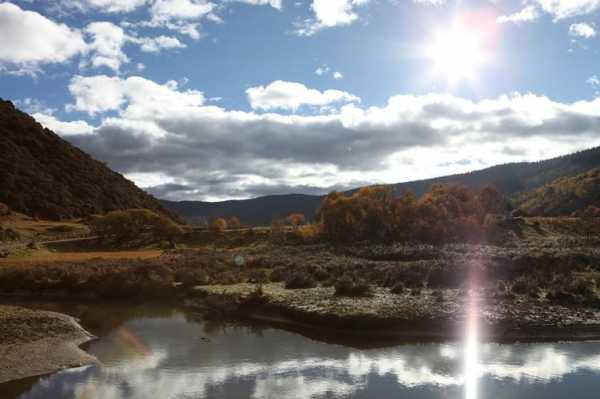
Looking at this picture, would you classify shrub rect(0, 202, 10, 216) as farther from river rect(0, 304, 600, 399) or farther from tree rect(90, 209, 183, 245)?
river rect(0, 304, 600, 399)

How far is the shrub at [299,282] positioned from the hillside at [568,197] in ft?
436

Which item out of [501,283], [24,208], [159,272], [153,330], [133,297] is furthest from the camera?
[24,208]

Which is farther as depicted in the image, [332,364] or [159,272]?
[159,272]

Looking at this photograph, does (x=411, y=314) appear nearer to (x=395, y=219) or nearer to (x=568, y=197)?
(x=395, y=219)

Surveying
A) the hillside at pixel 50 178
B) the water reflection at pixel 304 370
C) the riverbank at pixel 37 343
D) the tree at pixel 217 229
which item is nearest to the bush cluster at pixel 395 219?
the tree at pixel 217 229

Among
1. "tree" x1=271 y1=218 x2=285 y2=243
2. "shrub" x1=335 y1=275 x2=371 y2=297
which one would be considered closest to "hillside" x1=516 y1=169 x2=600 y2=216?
"tree" x1=271 y1=218 x2=285 y2=243

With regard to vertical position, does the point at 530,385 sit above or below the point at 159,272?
below

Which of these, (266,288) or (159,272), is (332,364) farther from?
(159,272)

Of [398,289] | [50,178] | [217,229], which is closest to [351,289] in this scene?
[398,289]

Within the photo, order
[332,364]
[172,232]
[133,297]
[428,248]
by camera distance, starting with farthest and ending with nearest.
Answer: [172,232], [428,248], [133,297], [332,364]

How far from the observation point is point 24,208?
98375mm

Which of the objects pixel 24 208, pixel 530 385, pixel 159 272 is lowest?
pixel 530 385

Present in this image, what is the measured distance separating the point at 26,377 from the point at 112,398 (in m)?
4.05

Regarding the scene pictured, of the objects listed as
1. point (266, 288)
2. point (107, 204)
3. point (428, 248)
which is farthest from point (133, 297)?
point (107, 204)
